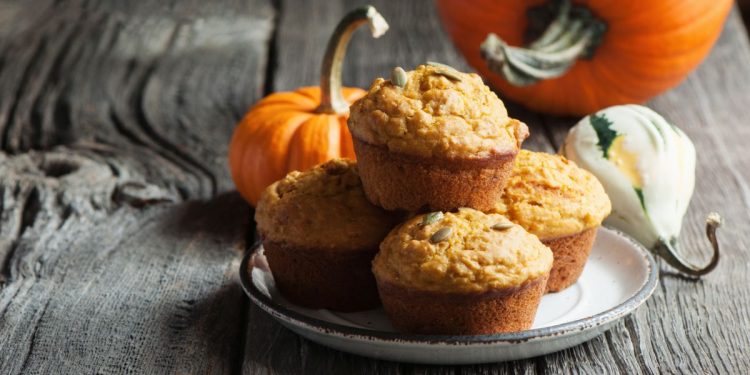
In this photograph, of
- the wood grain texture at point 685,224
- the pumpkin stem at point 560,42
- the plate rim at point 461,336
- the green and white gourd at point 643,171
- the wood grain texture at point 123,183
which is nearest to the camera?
the plate rim at point 461,336

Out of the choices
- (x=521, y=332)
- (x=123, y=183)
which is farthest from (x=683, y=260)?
(x=123, y=183)

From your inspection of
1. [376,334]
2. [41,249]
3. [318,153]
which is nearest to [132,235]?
[41,249]

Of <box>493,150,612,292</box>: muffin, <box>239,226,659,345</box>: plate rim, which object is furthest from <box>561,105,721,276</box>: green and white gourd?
<box>239,226,659,345</box>: plate rim

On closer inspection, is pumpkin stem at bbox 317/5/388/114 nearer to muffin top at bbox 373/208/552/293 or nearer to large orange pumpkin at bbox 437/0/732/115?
large orange pumpkin at bbox 437/0/732/115

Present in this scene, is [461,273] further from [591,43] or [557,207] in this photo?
[591,43]

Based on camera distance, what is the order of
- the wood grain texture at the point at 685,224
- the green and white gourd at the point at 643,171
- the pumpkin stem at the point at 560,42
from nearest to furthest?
the wood grain texture at the point at 685,224 < the green and white gourd at the point at 643,171 < the pumpkin stem at the point at 560,42

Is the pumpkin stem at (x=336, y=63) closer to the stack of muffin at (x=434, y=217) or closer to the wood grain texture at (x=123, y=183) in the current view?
the wood grain texture at (x=123, y=183)

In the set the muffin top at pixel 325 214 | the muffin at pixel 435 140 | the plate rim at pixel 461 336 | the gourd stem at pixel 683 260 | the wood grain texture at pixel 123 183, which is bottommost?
the wood grain texture at pixel 123 183

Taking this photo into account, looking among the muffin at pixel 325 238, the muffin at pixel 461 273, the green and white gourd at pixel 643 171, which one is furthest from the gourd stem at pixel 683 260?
the muffin at pixel 325 238

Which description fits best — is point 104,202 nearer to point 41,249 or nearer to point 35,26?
point 41,249

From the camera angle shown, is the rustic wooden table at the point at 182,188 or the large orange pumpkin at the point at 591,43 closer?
the rustic wooden table at the point at 182,188
